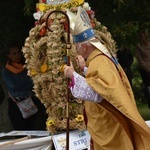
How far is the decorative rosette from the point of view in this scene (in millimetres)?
4918

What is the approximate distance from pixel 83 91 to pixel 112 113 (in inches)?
11.1

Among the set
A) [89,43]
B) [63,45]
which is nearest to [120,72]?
[89,43]

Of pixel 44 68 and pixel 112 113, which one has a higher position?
pixel 44 68

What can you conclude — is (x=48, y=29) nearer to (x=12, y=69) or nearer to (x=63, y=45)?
(x=63, y=45)

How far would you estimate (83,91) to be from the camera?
3.70 metres

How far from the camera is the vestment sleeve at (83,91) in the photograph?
3.70 m

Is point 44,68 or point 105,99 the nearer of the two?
point 105,99

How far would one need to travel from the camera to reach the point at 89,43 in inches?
156

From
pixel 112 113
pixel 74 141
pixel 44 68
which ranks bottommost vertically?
pixel 74 141

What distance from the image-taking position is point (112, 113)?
3.78 m

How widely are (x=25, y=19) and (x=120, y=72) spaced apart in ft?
9.61

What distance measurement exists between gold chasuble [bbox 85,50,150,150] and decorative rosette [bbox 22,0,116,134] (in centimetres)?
96

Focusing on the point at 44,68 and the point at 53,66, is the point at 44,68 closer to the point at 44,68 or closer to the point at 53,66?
the point at 44,68

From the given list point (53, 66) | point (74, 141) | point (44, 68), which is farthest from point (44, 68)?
→ point (74, 141)
